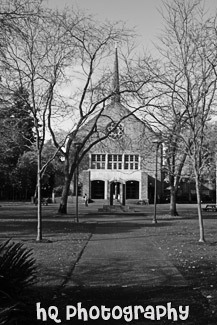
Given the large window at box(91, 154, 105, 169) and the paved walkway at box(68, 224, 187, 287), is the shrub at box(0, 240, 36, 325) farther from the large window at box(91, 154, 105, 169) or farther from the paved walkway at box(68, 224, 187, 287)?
the large window at box(91, 154, 105, 169)

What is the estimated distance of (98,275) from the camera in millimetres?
9398

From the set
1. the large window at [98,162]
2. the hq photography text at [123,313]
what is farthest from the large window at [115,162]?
the hq photography text at [123,313]

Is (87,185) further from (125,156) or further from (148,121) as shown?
(148,121)

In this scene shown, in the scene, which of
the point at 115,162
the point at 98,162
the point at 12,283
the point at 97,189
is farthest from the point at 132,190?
the point at 12,283

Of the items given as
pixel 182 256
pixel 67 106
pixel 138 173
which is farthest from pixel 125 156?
pixel 182 256

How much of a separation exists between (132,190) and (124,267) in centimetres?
6115

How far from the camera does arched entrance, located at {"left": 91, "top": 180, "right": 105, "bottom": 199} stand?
70812 millimetres

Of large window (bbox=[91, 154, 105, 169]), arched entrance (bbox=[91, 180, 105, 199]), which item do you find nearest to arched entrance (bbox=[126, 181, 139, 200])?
arched entrance (bbox=[91, 180, 105, 199])

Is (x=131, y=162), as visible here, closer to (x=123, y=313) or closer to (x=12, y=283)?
(x=123, y=313)

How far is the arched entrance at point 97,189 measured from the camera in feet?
232

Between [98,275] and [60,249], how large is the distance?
14.8 ft

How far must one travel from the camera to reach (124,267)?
10414 millimetres

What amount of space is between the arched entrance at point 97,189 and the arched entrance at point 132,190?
12.6 ft

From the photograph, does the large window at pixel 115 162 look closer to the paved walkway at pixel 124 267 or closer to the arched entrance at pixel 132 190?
the arched entrance at pixel 132 190
